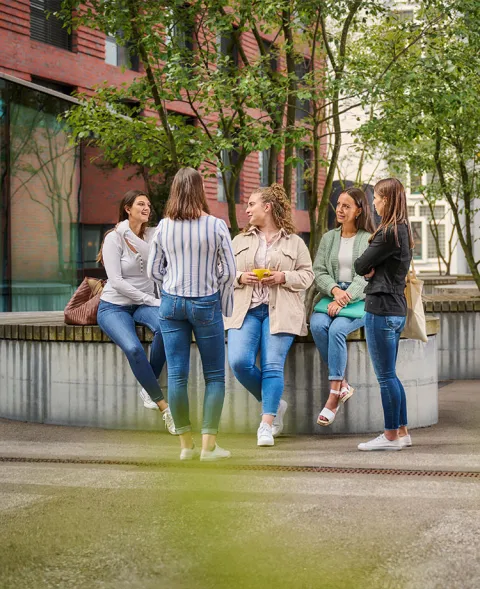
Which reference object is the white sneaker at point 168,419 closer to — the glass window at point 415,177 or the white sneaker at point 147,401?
the white sneaker at point 147,401

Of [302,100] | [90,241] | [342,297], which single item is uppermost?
[302,100]

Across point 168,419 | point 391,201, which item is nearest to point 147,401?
point 168,419

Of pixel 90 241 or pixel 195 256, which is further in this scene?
pixel 90 241

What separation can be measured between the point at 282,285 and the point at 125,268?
1293mm

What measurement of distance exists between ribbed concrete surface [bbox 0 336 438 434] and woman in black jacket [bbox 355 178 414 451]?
92cm

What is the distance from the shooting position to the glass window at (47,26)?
2280cm

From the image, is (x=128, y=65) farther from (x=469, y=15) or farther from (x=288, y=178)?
(x=469, y=15)

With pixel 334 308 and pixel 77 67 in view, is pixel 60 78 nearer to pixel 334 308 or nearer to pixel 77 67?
pixel 77 67

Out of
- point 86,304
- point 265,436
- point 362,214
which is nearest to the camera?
point 265,436

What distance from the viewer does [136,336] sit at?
8680mm

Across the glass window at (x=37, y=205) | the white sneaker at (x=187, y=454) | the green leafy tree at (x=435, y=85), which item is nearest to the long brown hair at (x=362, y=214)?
the white sneaker at (x=187, y=454)

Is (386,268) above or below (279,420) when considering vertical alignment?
above

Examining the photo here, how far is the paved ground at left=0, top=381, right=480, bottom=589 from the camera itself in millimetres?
4395

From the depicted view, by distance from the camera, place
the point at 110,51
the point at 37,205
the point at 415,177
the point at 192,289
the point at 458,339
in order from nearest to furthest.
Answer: the point at 192,289, the point at 458,339, the point at 37,205, the point at 415,177, the point at 110,51
